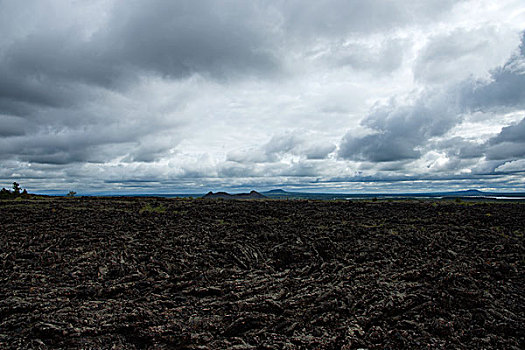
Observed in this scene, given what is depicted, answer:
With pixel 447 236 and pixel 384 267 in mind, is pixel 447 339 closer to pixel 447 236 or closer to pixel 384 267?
pixel 384 267

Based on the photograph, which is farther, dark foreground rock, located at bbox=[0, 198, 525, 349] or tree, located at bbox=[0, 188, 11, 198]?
tree, located at bbox=[0, 188, 11, 198]

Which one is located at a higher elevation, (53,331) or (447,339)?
(53,331)

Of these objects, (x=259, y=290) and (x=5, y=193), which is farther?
(x=5, y=193)

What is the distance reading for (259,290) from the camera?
1030 cm

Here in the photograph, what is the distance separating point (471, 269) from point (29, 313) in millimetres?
14761

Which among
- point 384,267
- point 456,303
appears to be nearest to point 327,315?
point 456,303

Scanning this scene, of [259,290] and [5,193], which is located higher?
[5,193]

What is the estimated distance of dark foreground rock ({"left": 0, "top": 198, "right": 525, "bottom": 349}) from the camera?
→ 753 centimetres

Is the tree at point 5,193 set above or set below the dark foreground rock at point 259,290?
above

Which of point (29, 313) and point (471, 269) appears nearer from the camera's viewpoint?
point (29, 313)

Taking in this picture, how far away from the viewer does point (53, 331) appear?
7293mm

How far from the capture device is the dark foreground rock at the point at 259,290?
7.53m

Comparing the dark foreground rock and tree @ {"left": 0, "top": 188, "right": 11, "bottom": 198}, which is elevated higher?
tree @ {"left": 0, "top": 188, "right": 11, "bottom": 198}

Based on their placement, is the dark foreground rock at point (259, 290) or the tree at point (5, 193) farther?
the tree at point (5, 193)
